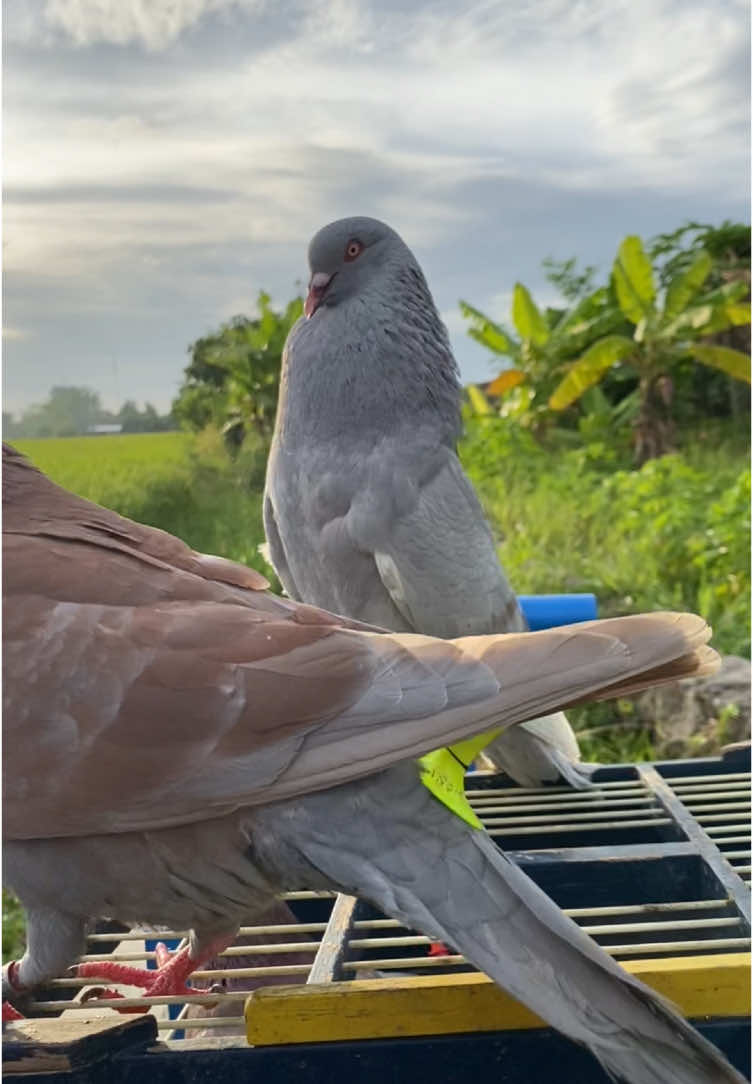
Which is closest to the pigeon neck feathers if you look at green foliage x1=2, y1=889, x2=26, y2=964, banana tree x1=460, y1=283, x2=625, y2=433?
green foliage x1=2, y1=889, x2=26, y2=964

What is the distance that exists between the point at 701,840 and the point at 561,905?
208mm

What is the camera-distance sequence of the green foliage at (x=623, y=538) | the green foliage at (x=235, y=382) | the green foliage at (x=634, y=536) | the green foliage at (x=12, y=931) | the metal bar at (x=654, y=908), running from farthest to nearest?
the green foliage at (x=235, y=382), the green foliage at (x=634, y=536), the green foliage at (x=623, y=538), the green foliage at (x=12, y=931), the metal bar at (x=654, y=908)

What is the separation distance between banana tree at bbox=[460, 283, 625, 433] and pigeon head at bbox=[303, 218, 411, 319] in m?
5.70

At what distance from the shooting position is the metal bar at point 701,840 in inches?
50.4

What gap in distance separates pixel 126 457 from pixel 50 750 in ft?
7.69

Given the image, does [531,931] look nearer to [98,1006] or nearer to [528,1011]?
[528,1011]

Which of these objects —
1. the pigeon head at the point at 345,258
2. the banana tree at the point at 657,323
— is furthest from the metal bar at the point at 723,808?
the banana tree at the point at 657,323

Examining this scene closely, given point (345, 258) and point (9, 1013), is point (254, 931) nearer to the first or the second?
point (9, 1013)

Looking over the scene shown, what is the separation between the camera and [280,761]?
0.99m

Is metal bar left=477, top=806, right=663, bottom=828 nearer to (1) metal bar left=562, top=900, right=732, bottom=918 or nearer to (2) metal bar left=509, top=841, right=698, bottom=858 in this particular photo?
(2) metal bar left=509, top=841, right=698, bottom=858

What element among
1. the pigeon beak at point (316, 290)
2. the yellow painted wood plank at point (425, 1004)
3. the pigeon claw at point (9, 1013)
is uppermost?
the pigeon beak at point (316, 290)

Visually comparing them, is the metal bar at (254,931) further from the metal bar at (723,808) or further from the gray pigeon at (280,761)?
the metal bar at (723,808)

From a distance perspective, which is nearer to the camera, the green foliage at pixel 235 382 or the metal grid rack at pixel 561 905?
the metal grid rack at pixel 561 905

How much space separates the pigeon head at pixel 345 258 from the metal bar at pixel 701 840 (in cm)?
107
